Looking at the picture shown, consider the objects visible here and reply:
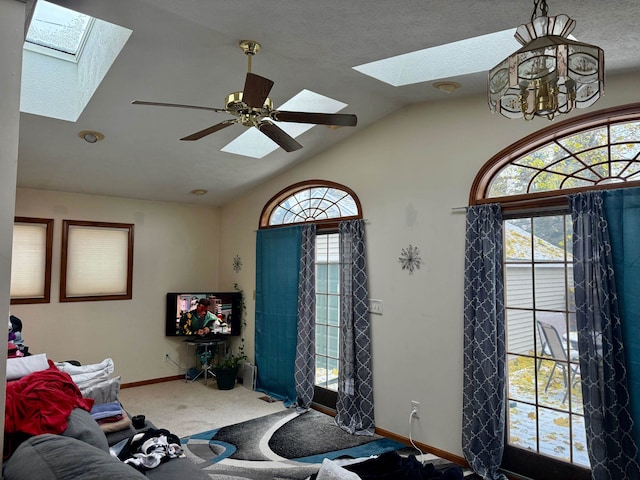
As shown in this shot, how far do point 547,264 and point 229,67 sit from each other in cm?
278

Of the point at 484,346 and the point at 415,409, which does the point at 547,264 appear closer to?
the point at 484,346

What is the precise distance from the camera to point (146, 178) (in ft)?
16.4

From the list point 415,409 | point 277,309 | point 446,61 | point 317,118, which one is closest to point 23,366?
point 317,118

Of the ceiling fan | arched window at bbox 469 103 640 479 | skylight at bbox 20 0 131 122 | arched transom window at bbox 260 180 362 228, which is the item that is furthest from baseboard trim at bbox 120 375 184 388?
arched window at bbox 469 103 640 479

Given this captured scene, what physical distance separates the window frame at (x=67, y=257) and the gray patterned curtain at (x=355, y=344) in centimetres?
307

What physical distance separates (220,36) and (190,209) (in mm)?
3837

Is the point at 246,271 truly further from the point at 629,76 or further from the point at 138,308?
the point at 629,76

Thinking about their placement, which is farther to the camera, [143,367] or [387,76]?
[143,367]

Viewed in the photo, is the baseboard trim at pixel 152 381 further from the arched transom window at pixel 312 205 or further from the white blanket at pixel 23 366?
the white blanket at pixel 23 366

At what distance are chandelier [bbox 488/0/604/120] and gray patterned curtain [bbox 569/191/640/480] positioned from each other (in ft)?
5.60

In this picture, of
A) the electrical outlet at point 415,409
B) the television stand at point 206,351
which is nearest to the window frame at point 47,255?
the television stand at point 206,351

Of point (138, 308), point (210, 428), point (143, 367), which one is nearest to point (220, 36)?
point (210, 428)

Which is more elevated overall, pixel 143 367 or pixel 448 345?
pixel 448 345

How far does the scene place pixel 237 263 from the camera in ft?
19.8
